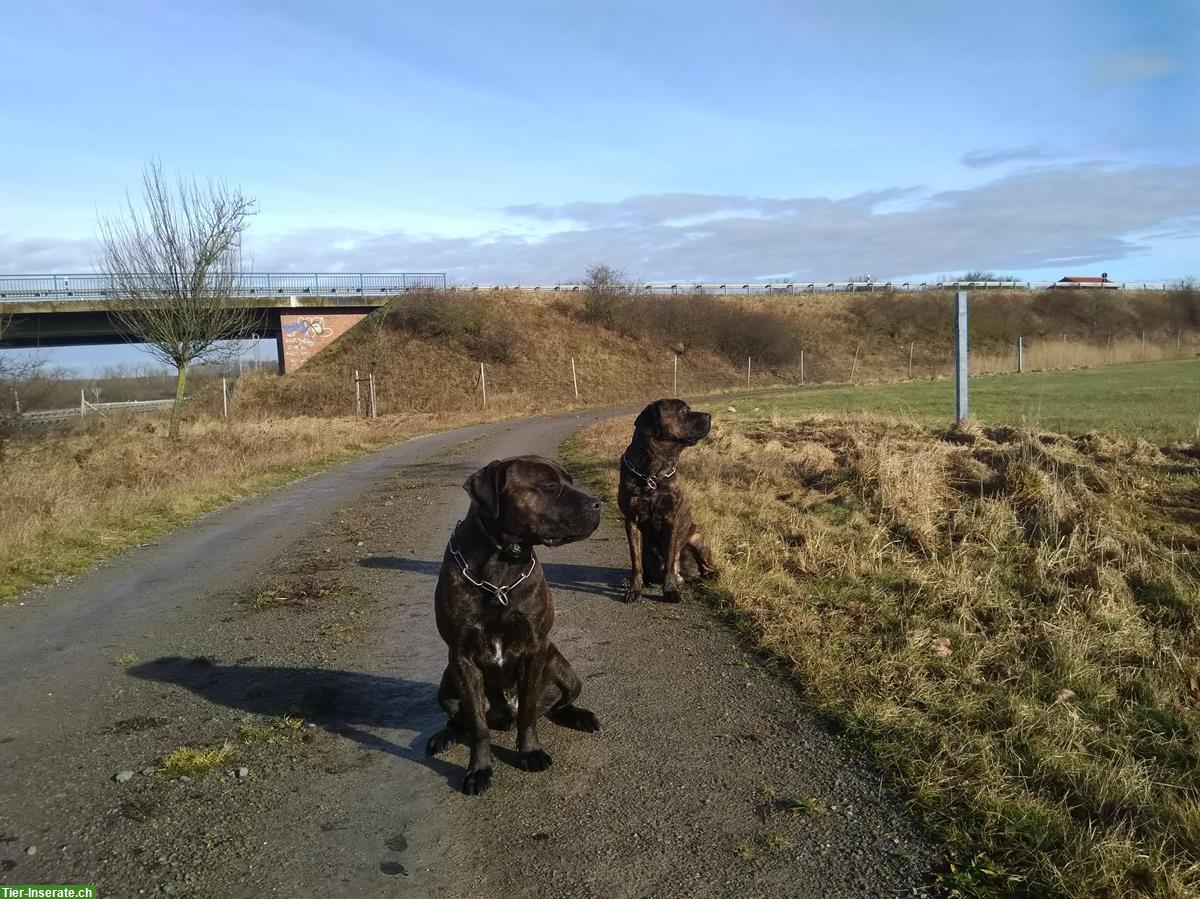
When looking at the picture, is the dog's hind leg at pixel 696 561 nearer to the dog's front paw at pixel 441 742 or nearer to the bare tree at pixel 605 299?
the dog's front paw at pixel 441 742

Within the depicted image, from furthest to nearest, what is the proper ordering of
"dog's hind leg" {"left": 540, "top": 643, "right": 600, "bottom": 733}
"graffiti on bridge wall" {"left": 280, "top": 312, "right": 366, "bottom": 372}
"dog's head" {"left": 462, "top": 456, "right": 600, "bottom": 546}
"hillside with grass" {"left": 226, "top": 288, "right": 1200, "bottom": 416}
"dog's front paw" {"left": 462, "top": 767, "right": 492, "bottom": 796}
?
"graffiti on bridge wall" {"left": 280, "top": 312, "right": 366, "bottom": 372} < "hillside with grass" {"left": 226, "top": 288, "right": 1200, "bottom": 416} < "dog's hind leg" {"left": 540, "top": 643, "right": 600, "bottom": 733} < "dog's head" {"left": 462, "top": 456, "right": 600, "bottom": 546} < "dog's front paw" {"left": 462, "top": 767, "right": 492, "bottom": 796}

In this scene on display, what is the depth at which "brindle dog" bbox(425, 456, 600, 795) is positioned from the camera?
3.63m

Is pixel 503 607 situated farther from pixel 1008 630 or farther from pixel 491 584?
pixel 1008 630

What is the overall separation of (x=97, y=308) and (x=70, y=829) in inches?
1942

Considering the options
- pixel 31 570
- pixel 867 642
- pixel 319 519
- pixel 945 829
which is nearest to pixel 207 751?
pixel 945 829

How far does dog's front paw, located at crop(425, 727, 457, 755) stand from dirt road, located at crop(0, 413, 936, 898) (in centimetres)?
5

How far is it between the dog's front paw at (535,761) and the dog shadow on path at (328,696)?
304 mm

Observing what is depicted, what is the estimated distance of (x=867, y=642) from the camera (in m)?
4.93

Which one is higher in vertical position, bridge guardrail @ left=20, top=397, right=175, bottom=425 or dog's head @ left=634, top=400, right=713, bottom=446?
dog's head @ left=634, top=400, right=713, bottom=446

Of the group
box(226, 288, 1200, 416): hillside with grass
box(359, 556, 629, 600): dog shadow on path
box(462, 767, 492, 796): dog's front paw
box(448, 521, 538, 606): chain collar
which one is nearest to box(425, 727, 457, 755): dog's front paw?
box(462, 767, 492, 796): dog's front paw

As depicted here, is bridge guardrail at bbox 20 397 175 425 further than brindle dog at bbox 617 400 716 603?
Yes

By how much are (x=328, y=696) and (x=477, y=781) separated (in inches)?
59.5

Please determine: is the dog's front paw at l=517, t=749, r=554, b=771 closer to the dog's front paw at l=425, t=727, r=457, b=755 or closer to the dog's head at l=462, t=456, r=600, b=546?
the dog's front paw at l=425, t=727, r=457, b=755

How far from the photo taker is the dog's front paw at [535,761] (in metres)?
3.65
